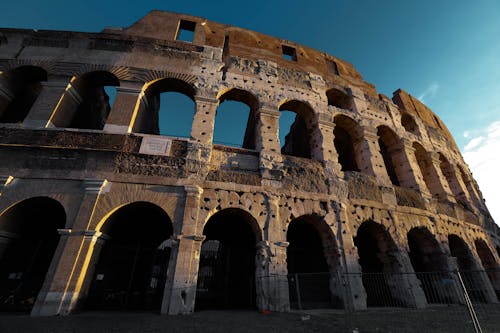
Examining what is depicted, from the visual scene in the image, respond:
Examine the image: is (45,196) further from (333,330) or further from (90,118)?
(333,330)

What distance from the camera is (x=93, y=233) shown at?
554 cm

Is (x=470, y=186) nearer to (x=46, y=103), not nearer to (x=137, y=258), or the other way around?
(x=137, y=258)

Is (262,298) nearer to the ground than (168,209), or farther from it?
nearer to the ground

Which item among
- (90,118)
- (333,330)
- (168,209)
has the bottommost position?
(333,330)

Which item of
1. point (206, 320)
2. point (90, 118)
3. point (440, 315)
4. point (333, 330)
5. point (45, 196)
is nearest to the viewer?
point (333, 330)

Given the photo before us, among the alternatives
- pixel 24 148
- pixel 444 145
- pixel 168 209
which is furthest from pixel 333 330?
pixel 444 145

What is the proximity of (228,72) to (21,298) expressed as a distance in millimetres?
9910

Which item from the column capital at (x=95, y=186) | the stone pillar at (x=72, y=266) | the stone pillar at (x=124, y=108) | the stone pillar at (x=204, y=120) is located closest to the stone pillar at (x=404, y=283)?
the stone pillar at (x=204, y=120)

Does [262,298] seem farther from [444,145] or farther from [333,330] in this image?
[444,145]

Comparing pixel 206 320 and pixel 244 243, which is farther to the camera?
pixel 244 243

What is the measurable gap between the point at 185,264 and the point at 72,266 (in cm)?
257

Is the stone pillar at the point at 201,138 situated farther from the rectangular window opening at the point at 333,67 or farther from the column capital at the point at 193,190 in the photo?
the rectangular window opening at the point at 333,67

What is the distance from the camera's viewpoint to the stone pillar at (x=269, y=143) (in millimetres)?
7352

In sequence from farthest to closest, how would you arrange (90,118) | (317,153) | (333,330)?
(90,118)
(317,153)
(333,330)
